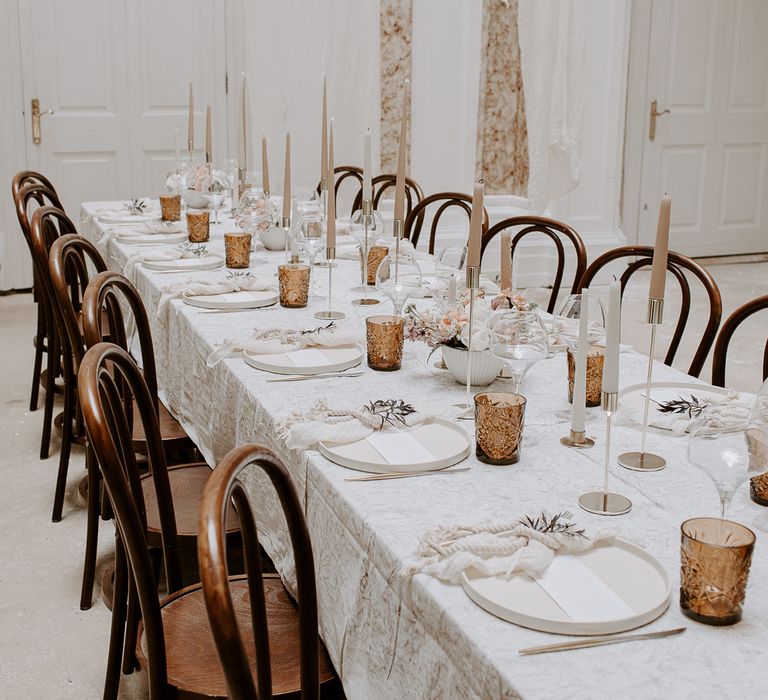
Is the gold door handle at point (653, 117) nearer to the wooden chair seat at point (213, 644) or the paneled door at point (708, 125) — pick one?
the paneled door at point (708, 125)

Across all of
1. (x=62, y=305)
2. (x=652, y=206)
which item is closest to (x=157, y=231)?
(x=62, y=305)

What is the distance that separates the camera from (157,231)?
3354 millimetres

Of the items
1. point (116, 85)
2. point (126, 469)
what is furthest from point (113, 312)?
point (116, 85)

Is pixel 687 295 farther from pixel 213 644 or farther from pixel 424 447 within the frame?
pixel 213 644

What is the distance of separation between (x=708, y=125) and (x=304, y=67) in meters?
3.18

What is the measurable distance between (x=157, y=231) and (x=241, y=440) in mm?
1767

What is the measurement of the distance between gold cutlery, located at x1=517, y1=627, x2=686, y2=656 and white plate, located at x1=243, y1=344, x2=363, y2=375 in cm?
95

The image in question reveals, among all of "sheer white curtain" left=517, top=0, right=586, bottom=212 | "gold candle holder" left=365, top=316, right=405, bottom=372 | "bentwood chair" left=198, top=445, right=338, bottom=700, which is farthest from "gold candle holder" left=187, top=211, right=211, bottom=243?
"sheer white curtain" left=517, top=0, right=586, bottom=212

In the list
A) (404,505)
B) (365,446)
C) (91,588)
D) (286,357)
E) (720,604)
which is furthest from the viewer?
(91,588)

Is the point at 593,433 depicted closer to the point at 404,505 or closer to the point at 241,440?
the point at 404,505

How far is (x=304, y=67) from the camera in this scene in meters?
5.20

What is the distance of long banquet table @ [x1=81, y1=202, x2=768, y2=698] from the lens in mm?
901

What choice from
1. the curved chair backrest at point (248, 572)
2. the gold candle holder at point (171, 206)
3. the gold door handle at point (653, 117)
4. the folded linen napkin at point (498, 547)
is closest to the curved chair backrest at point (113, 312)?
the curved chair backrest at point (248, 572)

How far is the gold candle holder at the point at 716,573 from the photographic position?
95 cm
